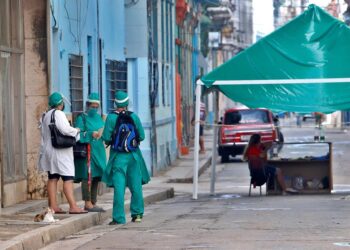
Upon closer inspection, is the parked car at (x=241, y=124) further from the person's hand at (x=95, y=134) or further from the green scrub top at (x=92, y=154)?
the person's hand at (x=95, y=134)

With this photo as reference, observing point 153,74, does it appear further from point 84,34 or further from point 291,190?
point 84,34

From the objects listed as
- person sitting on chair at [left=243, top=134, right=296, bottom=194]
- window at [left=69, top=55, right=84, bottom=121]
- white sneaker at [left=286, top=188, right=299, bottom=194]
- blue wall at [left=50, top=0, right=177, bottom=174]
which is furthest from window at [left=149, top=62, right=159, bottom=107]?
window at [left=69, top=55, right=84, bottom=121]

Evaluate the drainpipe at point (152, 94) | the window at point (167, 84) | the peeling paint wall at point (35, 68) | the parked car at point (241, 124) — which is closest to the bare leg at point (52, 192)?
the peeling paint wall at point (35, 68)

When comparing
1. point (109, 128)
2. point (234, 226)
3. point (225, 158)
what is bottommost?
point (225, 158)

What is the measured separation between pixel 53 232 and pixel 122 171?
199 centimetres

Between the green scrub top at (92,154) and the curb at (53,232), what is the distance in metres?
0.63

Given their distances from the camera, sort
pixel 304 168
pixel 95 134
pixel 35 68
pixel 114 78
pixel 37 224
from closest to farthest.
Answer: pixel 37 224
pixel 95 134
pixel 35 68
pixel 304 168
pixel 114 78

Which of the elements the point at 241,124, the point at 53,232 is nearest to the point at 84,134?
the point at 53,232

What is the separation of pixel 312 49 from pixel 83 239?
9.71 metres

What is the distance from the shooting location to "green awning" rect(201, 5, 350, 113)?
2283 cm

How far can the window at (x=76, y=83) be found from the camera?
2122 cm

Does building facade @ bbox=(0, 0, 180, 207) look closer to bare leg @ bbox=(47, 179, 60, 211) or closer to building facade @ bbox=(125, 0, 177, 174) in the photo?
building facade @ bbox=(125, 0, 177, 174)

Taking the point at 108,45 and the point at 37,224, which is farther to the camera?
the point at 108,45

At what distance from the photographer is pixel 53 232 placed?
1456 cm
